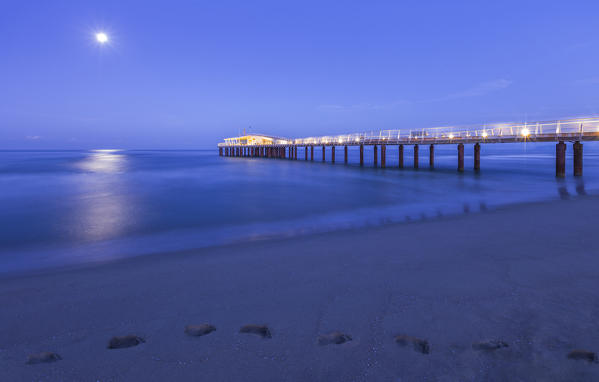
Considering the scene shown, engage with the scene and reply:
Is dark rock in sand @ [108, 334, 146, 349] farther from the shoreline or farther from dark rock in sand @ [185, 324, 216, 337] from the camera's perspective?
the shoreline

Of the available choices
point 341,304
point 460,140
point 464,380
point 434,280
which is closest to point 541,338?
point 464,380

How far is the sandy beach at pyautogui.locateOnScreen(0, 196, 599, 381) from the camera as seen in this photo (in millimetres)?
2641

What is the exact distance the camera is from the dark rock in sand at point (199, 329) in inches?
125

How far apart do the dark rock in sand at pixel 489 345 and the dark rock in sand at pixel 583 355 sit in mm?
433

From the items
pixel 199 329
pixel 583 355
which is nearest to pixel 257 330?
pixel 199 329

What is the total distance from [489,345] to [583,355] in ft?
2.08

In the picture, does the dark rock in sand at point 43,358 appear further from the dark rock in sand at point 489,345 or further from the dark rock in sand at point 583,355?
the dark rock in sand at point 583,355

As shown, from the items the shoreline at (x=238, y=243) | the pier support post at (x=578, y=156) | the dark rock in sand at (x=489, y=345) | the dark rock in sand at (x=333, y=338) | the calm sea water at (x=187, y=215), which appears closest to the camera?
the dark rock in sand at (x=489, y=345)

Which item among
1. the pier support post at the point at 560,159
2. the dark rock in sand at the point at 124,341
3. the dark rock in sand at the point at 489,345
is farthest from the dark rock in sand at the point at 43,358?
the pier support post at the point at 560,159

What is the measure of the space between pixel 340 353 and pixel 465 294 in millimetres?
1903

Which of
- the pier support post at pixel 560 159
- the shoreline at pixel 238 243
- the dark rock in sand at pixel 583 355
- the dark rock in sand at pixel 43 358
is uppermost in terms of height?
the pier support post at pixel 560 159

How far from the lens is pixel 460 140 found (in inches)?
989

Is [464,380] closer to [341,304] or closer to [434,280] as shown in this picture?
[341,304]

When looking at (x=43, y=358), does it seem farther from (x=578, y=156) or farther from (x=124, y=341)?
(x=578, y=156)
